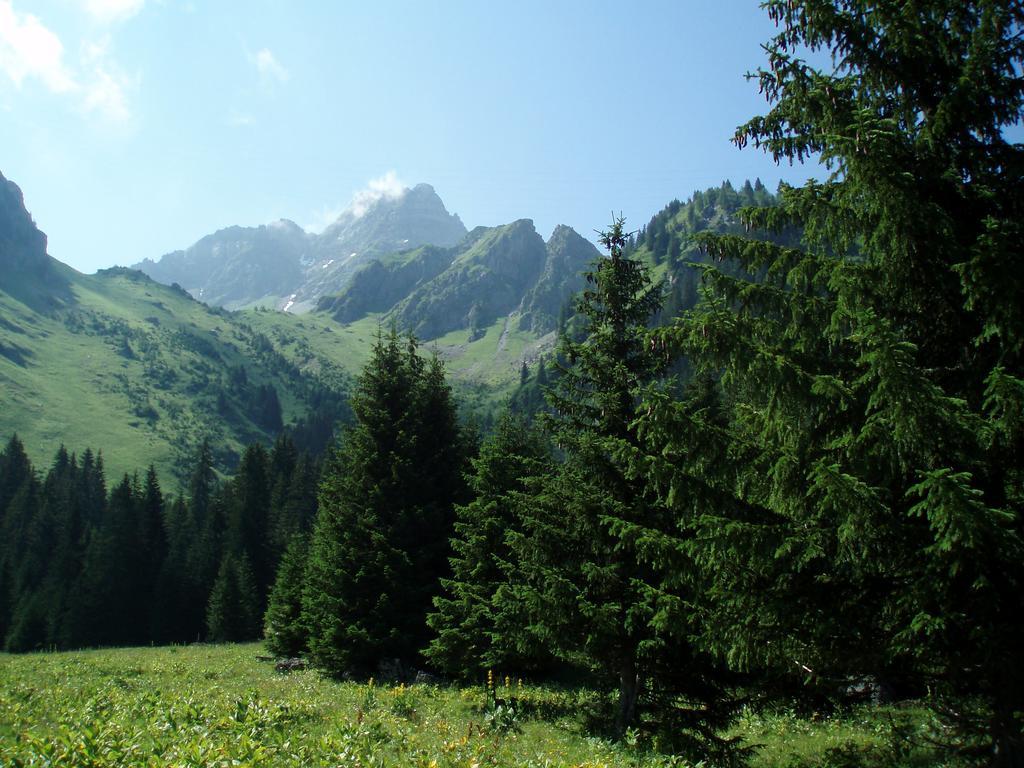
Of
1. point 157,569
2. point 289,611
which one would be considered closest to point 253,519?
point 157,569

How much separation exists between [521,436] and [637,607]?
50.6ft

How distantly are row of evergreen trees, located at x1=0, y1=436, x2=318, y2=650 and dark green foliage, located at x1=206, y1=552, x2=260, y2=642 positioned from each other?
0.31 ft

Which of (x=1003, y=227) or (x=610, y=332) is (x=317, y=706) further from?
(x=1003, y=227)

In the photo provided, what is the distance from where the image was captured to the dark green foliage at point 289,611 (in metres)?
34.2

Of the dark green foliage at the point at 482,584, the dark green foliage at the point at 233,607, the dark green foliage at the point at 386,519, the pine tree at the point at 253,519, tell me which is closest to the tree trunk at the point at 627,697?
the dark green foliage at the point at 482,584

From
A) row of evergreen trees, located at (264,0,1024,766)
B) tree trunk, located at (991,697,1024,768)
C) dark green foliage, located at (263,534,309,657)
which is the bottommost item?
dark green foliage, located at (263,534,309,657)

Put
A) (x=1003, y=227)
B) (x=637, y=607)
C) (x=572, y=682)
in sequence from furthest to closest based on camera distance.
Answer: (x=572, y=682), (x=637, y=607), (x=1003, y=227)

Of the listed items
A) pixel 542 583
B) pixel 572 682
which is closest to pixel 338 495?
pixel 572 682

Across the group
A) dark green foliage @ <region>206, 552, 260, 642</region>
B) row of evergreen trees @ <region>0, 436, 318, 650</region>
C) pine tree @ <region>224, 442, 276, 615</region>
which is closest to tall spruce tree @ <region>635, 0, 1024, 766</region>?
row of evergreen trees @ <region>0, 436, 318, 650</region>

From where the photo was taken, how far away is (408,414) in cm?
2841

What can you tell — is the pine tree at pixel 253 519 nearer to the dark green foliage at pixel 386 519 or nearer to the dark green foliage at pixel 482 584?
the dark green foliage at pixel 386 519

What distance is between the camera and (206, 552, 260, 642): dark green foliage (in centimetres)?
5853

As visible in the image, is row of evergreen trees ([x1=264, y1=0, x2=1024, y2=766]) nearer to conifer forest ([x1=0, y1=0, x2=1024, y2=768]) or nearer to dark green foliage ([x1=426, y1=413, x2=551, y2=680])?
conifer forest ([x1=0, y1=0, x2=1024, y2=768])

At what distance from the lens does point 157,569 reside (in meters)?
71.0
